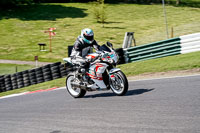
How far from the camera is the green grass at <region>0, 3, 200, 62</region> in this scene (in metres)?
33.0

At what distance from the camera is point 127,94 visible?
27.8ft

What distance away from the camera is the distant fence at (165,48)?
15361mm

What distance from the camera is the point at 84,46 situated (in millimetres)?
9070

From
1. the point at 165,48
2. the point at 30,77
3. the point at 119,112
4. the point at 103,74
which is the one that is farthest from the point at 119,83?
the point at 30,77

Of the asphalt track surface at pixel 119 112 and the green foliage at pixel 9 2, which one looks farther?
the green foliage at pixel 9 2

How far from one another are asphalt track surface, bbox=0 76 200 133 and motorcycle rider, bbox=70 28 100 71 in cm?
119

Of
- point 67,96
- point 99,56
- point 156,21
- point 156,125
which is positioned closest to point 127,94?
point 99,56

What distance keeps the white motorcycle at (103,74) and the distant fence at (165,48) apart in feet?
26.9

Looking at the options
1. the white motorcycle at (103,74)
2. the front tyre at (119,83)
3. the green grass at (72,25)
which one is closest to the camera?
the front tyre at (119,83)

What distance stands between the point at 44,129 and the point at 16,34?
36.2 metres

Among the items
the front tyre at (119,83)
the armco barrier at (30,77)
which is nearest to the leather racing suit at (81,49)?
the front tyre at (119,83)

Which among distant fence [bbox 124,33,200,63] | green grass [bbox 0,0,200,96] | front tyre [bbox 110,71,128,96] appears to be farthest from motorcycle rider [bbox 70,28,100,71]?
distant fence [bbox 124,33,200,63]

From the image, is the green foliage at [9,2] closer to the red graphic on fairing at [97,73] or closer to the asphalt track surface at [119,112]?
the asphalt track surface at [119,112]

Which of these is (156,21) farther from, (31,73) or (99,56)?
(99,56)
